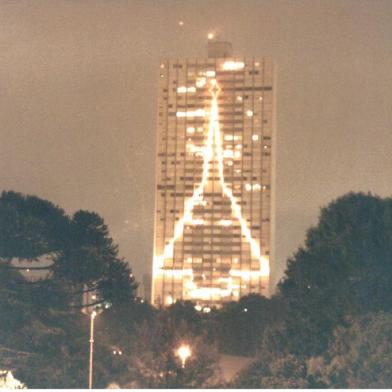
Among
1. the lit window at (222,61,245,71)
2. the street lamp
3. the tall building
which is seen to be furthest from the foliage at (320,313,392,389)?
the lit window at (222,61,245,71)

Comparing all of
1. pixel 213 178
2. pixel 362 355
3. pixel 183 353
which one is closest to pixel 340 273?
pixel 362 355

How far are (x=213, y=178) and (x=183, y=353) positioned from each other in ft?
230

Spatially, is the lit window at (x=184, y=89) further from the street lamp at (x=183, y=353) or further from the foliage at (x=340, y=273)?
the street lamp at (x=183, y=353)

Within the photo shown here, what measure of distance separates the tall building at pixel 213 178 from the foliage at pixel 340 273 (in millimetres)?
57594

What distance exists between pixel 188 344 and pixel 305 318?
6.17 metres

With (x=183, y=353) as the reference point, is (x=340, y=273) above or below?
above

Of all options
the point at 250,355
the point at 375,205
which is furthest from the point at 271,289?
the point at 375,205

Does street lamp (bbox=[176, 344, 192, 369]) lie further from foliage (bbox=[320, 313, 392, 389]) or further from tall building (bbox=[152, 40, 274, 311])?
tall building (bbox=[152, 40, 274, 311])

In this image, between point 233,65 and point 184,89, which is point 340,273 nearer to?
point 184,89

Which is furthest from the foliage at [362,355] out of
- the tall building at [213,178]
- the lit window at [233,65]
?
the lit window at [233,65]

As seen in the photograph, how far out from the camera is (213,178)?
111 meters

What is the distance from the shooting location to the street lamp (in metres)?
41.3

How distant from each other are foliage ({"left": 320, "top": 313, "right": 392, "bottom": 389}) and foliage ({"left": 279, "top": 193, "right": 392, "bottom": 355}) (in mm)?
1696

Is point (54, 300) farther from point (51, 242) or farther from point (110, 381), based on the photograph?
point (110, 381)
